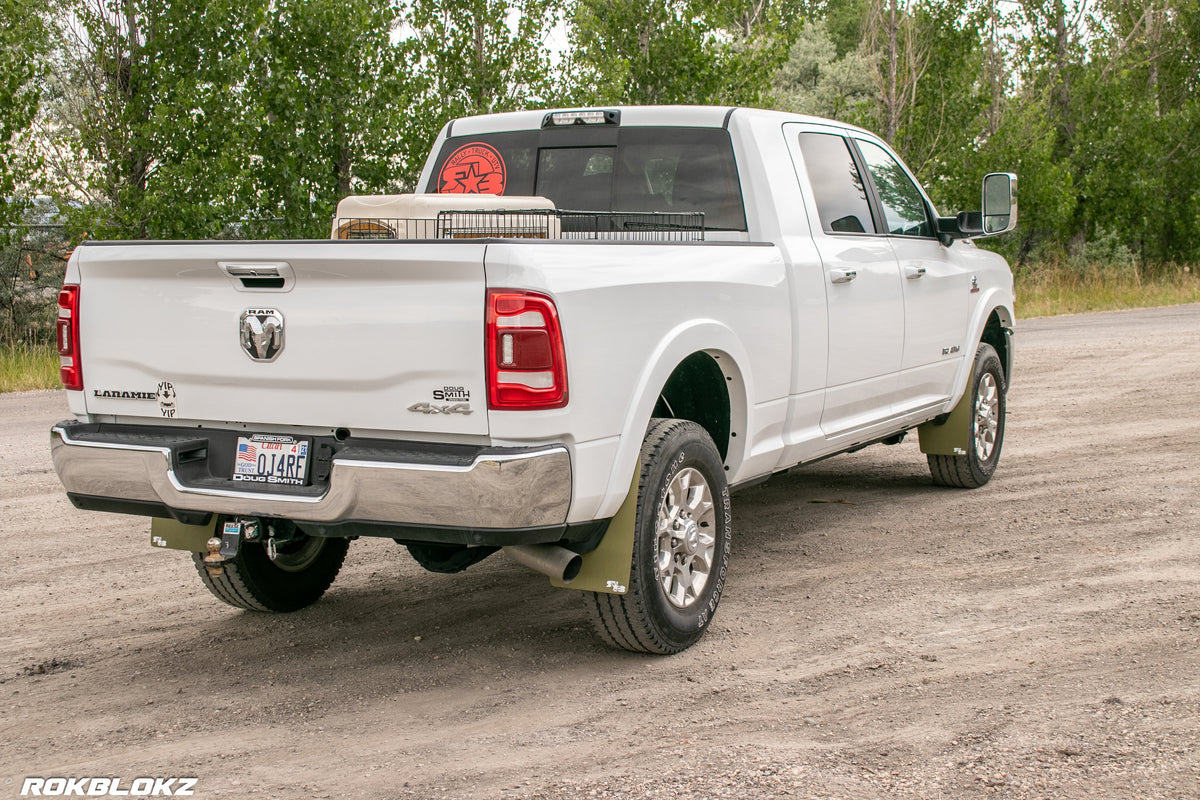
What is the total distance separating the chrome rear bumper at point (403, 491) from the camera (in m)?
3.60

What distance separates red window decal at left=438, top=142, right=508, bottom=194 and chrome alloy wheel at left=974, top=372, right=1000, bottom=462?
10.7 feet

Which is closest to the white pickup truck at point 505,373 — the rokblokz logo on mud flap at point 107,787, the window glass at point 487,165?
the window glass at point 487,165

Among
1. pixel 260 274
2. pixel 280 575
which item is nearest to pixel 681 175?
pixel 260 274

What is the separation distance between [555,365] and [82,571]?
3.43m

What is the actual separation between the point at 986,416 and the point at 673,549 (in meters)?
3.79

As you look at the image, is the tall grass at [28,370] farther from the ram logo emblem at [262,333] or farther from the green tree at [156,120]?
the ram logo emblem at [262,333]

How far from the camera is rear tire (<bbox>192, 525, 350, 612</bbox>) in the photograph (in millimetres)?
4949

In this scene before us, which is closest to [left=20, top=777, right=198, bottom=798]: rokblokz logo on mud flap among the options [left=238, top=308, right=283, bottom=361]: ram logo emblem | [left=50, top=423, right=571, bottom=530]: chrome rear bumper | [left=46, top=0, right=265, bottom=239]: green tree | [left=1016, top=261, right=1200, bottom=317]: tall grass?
[left=50, top=423, right=571, bottom=530]: chrome rear bumper

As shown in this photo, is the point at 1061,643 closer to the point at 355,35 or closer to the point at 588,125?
the point at 588,125

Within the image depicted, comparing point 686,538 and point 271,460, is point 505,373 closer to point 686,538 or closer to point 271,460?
point 271,460

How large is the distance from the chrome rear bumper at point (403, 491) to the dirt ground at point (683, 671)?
703mm

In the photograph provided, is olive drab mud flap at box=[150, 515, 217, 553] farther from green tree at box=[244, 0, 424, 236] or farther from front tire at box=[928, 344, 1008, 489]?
green tree at box=[244, 0, 424, 236]

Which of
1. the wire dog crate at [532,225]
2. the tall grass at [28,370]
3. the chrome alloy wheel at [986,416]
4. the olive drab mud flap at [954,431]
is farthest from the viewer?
the tall grass at [28,370]

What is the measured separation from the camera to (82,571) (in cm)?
586
